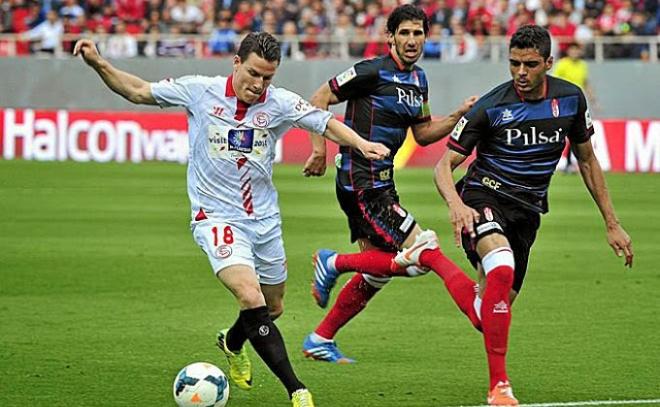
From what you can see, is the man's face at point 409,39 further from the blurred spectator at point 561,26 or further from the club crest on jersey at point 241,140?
the blurred spectator at point 561,26

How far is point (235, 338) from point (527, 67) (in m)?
2.32

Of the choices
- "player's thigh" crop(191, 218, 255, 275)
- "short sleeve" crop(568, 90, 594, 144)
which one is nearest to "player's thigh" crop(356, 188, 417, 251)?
"short sleeve" crop(568, 90, 594, 144)

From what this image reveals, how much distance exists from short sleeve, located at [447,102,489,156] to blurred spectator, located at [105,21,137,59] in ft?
80.1

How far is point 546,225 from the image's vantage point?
18.5 meters

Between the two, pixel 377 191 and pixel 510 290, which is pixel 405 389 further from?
pixel 377 191

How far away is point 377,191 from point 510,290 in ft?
5.18

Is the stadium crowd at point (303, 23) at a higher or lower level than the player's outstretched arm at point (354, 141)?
lower

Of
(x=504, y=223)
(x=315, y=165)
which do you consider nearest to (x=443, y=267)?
(x=504, y=223)

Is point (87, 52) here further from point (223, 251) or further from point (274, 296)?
point (274, 296)

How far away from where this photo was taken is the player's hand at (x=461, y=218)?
7.69 metres

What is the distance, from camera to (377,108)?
9.23 meters

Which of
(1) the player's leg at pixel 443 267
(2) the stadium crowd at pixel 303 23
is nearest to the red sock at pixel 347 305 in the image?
(1) the player's leg at pixel 443 267

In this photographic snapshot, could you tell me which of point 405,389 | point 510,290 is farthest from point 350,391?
point 510,290

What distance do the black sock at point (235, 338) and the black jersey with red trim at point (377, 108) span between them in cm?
152
